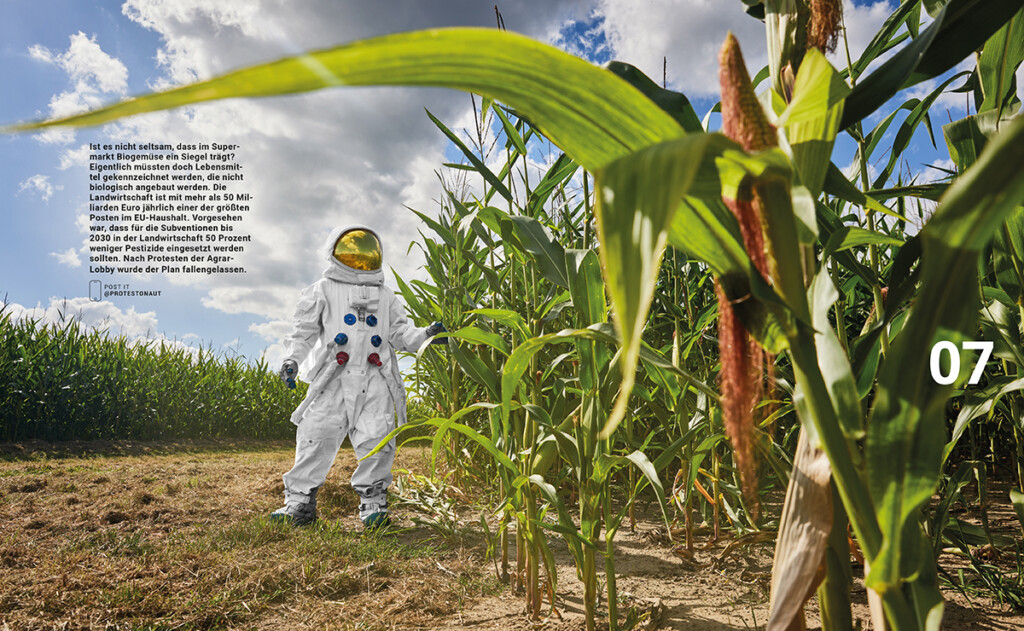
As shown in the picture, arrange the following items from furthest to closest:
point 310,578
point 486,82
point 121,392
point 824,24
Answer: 1. point 121,392
2. point 310,578
3. point 824,24
4. point 486,82

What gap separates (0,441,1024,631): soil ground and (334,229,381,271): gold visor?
1.37 meters

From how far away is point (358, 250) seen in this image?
334cm

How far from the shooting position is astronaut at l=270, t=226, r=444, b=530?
2.91m

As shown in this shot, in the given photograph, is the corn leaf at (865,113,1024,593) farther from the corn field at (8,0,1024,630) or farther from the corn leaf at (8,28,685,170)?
the corn leaf at (8,28,685,170)

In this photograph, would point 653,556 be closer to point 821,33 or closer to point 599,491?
point 599,491

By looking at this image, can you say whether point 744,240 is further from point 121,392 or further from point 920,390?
point 121,392

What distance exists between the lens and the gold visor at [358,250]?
3.32 m

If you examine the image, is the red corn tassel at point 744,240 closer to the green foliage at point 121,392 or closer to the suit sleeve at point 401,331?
the suit sleeve at point 401,331

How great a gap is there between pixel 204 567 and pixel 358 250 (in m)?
1.91

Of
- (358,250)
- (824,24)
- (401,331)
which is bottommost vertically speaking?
(401,331)

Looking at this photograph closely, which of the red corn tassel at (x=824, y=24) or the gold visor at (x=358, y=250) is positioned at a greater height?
the gold visor at (x=358, y=250)

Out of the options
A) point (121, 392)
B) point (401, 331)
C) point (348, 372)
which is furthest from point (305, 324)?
point (121, 392)

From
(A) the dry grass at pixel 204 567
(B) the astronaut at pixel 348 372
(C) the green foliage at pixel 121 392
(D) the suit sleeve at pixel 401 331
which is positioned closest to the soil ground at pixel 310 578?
(A) the dry grass at pixel 204 567

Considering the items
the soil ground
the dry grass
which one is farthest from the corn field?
the dry grass
